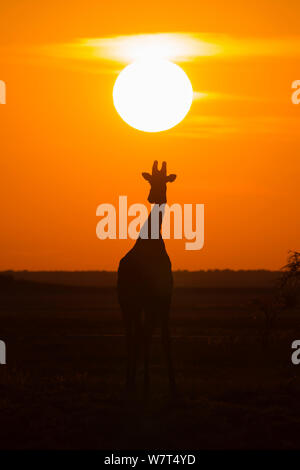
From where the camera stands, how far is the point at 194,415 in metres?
14.5

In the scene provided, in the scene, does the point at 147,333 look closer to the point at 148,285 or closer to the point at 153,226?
the point at 148,285

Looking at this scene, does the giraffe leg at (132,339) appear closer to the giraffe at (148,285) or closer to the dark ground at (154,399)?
the giraffe at (148,285)

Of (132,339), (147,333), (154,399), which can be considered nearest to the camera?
(154,399)

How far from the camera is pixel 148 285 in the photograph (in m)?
16.2

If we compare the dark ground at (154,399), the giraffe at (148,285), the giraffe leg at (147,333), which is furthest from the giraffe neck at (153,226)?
the dark ground at (154,399)

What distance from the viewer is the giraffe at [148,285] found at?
1619 centimetres

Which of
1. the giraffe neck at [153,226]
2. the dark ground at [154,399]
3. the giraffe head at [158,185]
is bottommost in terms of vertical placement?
the dark ground at [154,399]

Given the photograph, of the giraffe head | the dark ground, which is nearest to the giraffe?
the giraffe head

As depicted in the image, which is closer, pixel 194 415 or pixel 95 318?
pixel 194 415

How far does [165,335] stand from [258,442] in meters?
3.57

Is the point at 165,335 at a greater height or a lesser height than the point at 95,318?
lesser

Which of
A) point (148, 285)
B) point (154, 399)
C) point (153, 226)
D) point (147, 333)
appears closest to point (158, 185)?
point (153, 226)
